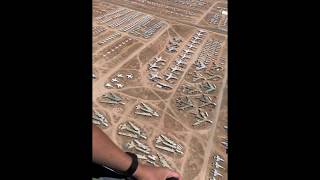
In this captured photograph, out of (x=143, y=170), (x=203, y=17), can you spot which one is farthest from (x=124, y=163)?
(x=203, y=17)

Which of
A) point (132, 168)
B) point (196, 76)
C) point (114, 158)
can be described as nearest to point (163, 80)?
point (196, 76)

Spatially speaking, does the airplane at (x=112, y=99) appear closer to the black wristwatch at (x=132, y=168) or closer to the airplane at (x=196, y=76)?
the airplane at (x=196, y=76)

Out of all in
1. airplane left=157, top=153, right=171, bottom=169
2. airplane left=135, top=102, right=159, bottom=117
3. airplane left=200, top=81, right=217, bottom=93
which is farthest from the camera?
airplane left=200, top=81, right=217, bottom=93

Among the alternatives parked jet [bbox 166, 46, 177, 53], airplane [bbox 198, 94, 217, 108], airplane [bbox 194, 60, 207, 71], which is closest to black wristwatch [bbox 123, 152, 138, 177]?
airplane [bbox 198, 94, 217, 108]

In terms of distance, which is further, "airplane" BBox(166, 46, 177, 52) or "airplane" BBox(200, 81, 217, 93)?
"airplane" BBox(166, 46, 177, 52)

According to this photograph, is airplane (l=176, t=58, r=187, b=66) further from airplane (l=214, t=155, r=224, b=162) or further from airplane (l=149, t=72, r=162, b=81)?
airplane (l=214, t=155, r=224, b=162)

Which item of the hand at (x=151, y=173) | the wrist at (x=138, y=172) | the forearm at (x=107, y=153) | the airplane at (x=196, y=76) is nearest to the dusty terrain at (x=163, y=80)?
the airplane at (x=196, y=76)

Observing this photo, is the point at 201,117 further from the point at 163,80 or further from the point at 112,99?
the point at 112,99
